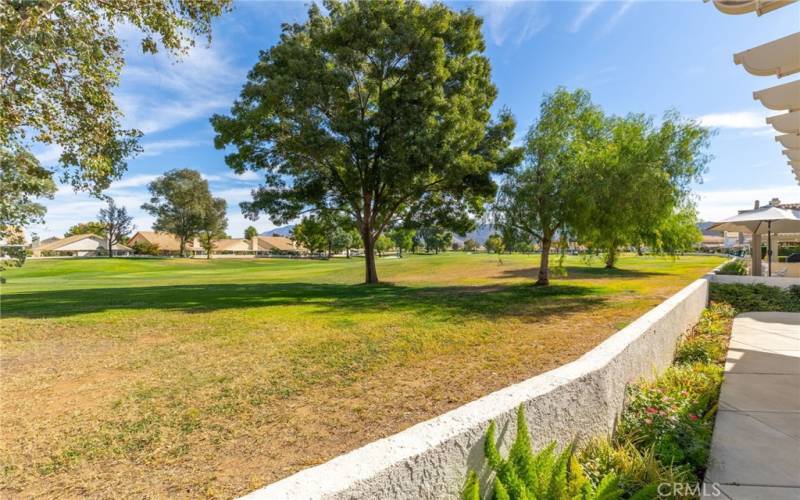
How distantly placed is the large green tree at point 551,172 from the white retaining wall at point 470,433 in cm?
946

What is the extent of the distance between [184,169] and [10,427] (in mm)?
65231

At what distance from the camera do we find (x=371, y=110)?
16500 millimetres

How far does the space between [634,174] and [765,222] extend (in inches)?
218

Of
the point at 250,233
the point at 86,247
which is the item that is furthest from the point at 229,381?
the point at 250,233

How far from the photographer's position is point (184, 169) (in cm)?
5794

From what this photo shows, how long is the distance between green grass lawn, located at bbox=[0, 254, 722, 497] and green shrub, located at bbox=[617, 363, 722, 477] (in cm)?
141

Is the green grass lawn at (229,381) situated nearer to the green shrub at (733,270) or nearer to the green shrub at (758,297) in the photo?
the green shrub at (758,297)

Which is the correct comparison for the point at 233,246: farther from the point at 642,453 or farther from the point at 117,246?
Result: the point at 642,453

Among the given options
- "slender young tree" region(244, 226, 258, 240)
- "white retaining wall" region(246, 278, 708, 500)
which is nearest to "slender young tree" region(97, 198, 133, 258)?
"slender young tree" region(244, 226, 258, 240)

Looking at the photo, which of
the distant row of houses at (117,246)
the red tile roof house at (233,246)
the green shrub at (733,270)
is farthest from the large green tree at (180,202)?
the green shrub at (733,270)

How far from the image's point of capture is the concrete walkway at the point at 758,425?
2438mm

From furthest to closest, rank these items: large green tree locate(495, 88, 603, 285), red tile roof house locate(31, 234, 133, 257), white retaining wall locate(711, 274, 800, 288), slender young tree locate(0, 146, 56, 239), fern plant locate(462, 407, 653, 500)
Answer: red tile roof house locate(31, 234, 133, 257), large green tree locate(495, 88, 603, 285), white retaining wall locate(711, 274, 800, 288), slender young tree locate(0, 146, 56, 239), fern plant locate(462, 407, 653, 500)

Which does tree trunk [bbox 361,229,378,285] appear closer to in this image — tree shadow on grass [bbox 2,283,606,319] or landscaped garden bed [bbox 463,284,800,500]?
tree shadow on grass [bbox 2,283,606,319]

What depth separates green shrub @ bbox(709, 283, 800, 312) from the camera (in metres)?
9.25
